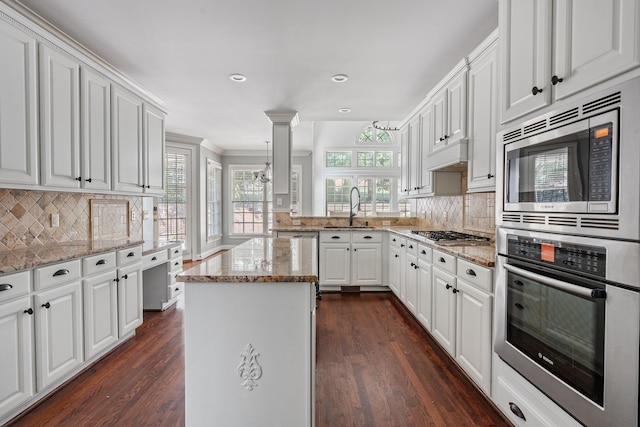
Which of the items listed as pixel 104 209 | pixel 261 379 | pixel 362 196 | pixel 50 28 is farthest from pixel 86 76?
pixel 362 196

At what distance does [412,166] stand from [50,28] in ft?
11.9

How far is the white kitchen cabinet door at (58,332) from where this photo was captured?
192cm

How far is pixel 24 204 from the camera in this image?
246 cm

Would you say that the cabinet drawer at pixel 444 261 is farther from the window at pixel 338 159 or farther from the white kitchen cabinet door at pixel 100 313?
the window at pixel 338 159

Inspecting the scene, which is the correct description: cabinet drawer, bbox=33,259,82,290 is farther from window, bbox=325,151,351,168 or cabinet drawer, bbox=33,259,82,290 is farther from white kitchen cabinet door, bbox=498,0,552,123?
window, bbox=325,151,351,168

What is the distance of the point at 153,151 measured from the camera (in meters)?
3.67

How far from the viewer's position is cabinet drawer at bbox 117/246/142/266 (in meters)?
2.71

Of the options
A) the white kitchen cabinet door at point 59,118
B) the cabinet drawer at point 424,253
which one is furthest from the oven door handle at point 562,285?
the white kitchen cabinet door at point 59,118

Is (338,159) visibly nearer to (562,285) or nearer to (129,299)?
(129,299)

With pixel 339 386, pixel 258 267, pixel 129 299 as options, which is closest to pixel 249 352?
pixel 258 267

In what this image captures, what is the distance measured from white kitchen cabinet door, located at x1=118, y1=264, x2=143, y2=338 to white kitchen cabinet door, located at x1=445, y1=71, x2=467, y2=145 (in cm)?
304

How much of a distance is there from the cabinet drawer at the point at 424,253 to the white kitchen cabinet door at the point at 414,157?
1.03 m

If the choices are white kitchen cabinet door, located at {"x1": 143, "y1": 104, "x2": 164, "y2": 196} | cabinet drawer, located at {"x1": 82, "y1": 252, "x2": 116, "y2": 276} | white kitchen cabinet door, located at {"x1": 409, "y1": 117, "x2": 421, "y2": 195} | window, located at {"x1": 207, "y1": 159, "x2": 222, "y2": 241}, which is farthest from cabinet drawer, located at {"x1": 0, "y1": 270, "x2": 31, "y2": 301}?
window, located at {"x1": 207, "y1": 159, "x2": 222, "y2": 241}

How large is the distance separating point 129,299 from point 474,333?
2760mm
